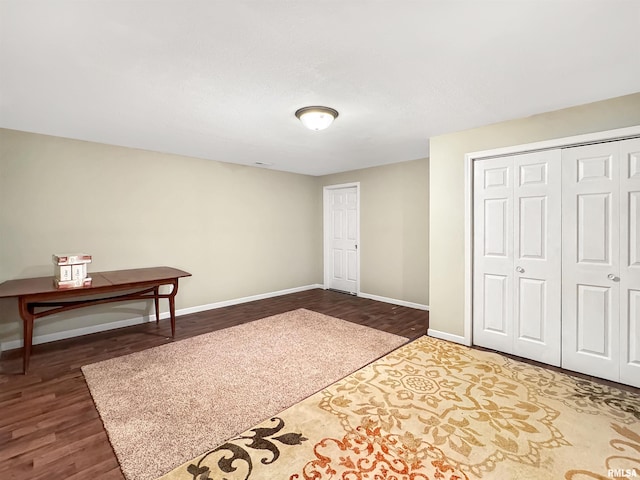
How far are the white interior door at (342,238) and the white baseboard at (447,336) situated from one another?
233 centimetres

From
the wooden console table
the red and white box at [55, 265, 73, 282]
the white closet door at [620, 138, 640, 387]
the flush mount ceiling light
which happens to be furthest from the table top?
the white closet door at [620, 138, 640, 387]

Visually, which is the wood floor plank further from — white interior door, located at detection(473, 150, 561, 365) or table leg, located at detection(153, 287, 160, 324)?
white interior door, located at detection(473, 150, 561, 365)

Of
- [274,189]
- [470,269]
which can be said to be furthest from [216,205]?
[470,269]

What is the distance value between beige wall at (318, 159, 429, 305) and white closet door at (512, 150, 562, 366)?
1731 mm

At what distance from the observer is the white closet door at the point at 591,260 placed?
2.53 m

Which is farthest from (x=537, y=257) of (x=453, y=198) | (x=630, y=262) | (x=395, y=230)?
(x=395, y=230)

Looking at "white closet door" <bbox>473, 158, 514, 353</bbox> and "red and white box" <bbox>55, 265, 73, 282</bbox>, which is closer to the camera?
"red and white box" <bbox>55, 265, 73, 282</bbox>

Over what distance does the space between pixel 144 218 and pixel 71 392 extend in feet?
7.71

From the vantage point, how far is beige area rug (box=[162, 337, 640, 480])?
162 cm

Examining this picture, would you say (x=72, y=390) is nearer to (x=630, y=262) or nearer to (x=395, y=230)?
(x=395, y=230)

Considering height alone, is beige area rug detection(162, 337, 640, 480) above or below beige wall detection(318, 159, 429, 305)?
below

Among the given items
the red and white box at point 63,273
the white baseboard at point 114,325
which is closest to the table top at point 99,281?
the red and white box at point 63,273

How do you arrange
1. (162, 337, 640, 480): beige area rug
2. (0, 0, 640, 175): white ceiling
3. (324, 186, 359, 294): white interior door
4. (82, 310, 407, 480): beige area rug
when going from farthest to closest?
1. (324, 186, 359, 294): white interior door
2. (82, 310, 407, 480): beige area rug
3. (162, 337, 640, 480): beige area rug
4. (0, 0, 640, 175): white ceiling

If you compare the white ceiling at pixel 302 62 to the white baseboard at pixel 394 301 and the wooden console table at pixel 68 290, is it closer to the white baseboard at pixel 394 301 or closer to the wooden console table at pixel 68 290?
the wooden console table at pixel 68 290
